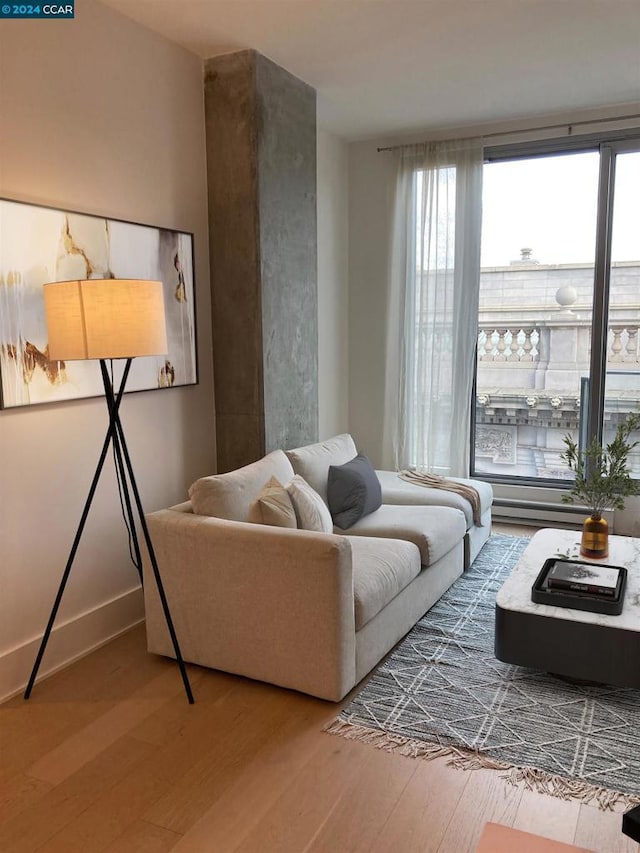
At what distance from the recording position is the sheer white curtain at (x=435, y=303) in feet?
16.5

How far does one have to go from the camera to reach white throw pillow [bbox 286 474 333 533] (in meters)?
3.04

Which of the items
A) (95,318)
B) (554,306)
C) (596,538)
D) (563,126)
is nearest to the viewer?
(95,318)

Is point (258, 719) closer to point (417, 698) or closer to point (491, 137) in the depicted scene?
point (417, 698)

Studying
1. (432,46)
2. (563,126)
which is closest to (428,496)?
(432,46)

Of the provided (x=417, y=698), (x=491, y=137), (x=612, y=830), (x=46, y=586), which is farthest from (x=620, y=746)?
(x=491, y=137)

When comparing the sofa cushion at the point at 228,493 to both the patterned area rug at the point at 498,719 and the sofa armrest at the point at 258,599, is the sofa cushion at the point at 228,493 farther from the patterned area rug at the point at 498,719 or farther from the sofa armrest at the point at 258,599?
the patterned area rug at the point at 498,719

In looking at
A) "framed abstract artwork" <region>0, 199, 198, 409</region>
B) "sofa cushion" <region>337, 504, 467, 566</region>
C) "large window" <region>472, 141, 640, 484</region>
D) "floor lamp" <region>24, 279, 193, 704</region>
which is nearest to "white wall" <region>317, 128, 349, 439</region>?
"large window" <region>472, 141, 640, 484</region>

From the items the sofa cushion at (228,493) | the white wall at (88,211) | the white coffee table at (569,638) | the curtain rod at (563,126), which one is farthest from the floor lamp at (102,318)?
the curtain rod at (563,126)

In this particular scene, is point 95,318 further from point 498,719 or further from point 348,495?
point 498,719

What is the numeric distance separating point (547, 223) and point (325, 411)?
84.2 inches

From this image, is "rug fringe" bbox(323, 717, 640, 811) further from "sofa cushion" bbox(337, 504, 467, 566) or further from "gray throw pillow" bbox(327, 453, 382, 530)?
"gray throw pillow" bbox(327, 453, 382, 530)

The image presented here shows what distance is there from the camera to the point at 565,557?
11.0 ft

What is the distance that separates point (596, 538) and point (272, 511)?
1.60m

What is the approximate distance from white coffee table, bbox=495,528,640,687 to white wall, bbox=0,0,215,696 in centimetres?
182
